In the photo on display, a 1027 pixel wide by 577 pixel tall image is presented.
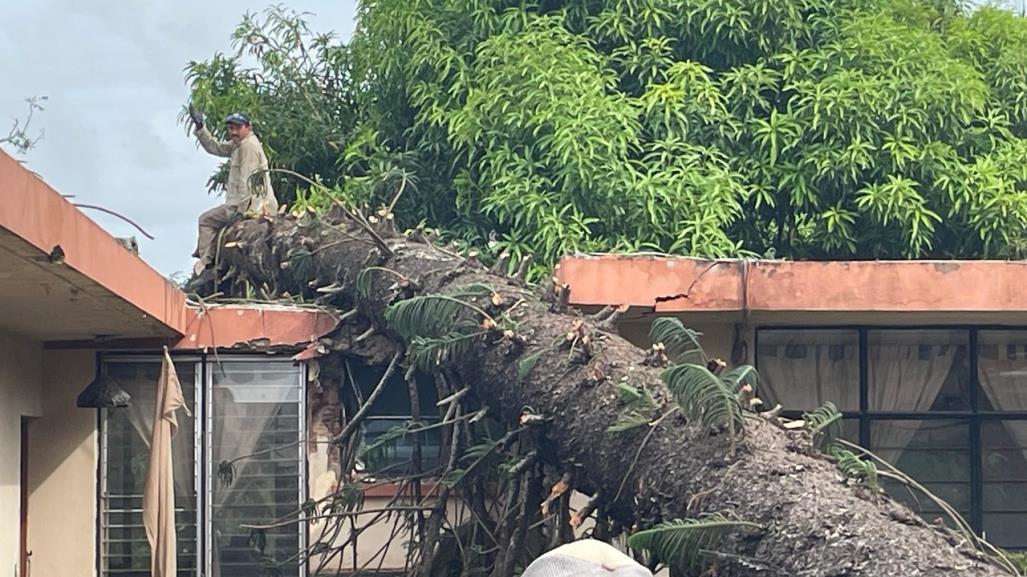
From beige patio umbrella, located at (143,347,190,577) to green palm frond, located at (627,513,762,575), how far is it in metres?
4.22

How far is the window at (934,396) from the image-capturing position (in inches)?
331

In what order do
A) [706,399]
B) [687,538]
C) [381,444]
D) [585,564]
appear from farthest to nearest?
1. [381,444]
2. [706,399]
3. [687,538]
4. [585,564]

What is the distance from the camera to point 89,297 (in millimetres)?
6797

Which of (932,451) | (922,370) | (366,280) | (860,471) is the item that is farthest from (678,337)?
(932,451)

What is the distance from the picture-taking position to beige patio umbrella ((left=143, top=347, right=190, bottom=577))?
8.14m

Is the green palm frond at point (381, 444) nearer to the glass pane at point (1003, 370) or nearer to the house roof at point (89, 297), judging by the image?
the house roof at point (89, 297)

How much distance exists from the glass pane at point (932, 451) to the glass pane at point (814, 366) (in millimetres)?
321

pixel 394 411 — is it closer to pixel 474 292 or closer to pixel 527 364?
pixel 474 292

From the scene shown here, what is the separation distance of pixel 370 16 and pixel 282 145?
1797 millimetres

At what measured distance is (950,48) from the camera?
473 inches

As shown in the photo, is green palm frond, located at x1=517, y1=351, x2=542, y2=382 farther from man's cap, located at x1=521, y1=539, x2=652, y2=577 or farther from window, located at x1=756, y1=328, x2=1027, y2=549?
man's cap, located at x1=521, y1=539, x2=652, y2=577

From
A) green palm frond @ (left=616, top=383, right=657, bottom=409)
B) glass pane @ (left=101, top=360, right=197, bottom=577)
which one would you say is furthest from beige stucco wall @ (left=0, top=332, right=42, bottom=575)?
green palm frond @ (left=616, top=383, right=657, bottom=409)

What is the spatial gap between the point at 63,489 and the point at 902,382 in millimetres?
5496

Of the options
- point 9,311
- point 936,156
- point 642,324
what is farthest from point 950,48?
point 9,311
